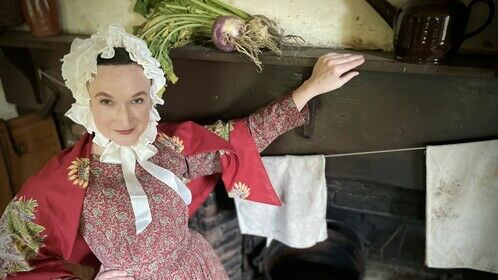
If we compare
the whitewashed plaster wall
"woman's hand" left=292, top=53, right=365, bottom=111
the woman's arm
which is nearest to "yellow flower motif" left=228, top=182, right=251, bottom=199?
the woman's arm

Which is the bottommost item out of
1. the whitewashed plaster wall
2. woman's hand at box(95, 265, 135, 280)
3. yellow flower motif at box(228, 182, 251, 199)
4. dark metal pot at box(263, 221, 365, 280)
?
dark metal pot at box(263, 221, 365, 280)

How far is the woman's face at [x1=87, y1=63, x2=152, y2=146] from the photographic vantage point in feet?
3.29

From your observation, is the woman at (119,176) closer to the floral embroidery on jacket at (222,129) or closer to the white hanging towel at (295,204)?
the floral embroidery on jacket at (222,129)

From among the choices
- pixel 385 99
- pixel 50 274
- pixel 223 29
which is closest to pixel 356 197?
pixel 385 99

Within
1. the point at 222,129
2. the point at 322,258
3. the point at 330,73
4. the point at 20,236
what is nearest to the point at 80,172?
the point at 20,236

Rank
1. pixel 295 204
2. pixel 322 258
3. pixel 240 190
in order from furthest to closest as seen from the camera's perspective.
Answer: pixel 322 258, pixel 295 204, pixel 240 190

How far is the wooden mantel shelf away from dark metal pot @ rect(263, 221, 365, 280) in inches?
28.3

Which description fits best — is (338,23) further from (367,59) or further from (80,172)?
(80,172)

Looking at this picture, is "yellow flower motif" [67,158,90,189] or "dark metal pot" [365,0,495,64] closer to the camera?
"dark metal pot" [365,0,495,64]

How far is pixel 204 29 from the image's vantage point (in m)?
1.27

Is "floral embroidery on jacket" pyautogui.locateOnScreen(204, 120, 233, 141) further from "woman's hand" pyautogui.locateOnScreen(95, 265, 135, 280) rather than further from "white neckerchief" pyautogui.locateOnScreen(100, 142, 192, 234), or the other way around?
"woman's hand" pyautogui.locateOnScreen(95, 265, 135, 280)

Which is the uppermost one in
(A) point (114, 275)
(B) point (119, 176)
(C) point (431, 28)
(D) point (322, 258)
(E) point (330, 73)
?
(C) point (431, 28)

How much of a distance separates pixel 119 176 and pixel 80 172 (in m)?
0.10

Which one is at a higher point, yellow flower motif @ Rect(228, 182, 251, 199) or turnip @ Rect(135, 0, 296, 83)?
turnip @ Rect(135, 0, 296, 83)
